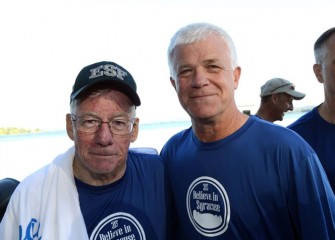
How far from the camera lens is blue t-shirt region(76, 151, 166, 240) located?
1779 millimetres

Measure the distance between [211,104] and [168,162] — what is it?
56cm

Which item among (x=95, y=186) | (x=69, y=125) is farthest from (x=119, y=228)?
(x=69, y=125)

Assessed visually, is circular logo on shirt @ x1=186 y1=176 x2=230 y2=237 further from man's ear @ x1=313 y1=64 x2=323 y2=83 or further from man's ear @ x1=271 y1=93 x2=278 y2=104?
man's ear @ x1=271 y1=93 x2=278 y2=104

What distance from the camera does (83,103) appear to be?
1.88 meters

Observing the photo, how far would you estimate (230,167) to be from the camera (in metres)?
1.72

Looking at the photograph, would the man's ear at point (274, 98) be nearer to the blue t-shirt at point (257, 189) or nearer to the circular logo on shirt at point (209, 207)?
the blue t-shirt at point (257, 189)

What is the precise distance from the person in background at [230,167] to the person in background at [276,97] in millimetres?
3502

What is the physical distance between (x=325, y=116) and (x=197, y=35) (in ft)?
4.07

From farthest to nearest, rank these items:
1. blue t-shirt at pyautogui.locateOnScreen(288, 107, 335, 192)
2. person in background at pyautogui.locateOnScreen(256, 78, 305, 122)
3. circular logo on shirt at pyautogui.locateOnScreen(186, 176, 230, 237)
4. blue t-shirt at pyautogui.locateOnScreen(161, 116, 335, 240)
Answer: person in background at pyautogui.locateOnScreen(256, 78, 305, 122) → blue t-shirt at pyautogui.locateOnScreen(288, 107, 335, 192) → circular logo on shirt at pyautogui.locateOnScreen(186, 176, 230, 237) → blue t-shirt at pyautogui.locateOnScreen(161, 116, 335, 240)

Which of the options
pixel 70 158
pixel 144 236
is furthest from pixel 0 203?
pixel 144 236

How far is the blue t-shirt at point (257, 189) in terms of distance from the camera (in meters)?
1.53

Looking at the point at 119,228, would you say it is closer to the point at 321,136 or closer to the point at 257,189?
the point at 257,189

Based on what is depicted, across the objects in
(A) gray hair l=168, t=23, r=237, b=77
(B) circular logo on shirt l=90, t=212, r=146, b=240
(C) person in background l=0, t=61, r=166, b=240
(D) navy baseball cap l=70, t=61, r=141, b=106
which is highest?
(A) gray hair l=168, t=23, r=237, b=77

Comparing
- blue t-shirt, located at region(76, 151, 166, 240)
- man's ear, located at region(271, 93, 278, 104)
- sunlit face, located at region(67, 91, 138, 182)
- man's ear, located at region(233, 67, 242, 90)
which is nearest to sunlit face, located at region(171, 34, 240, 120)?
man's ear, located at region(233, 67, 242, 90)
